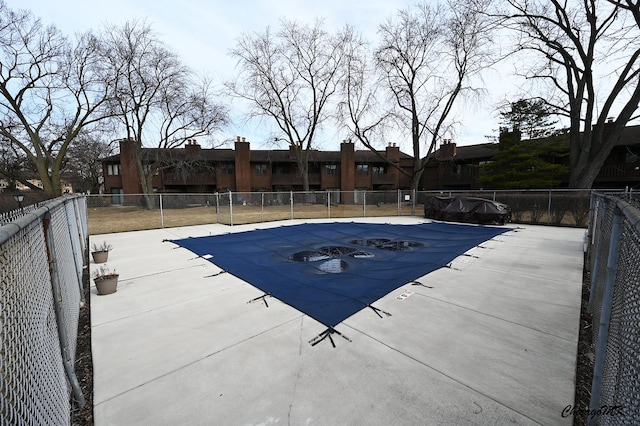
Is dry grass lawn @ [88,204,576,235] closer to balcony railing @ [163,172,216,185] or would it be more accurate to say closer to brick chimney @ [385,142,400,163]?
balcony railing @ [163,172,216,185]

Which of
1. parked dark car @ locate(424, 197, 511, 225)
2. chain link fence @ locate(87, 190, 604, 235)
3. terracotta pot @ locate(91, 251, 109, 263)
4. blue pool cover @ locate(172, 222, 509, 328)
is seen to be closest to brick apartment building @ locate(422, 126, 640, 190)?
chain link fence @ locate(87, 190, 604, 235)

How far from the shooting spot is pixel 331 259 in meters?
7.12

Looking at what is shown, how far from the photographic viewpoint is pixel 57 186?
22688 mm

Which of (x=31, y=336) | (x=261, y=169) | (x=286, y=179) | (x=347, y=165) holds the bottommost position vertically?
(x=31, y=336)

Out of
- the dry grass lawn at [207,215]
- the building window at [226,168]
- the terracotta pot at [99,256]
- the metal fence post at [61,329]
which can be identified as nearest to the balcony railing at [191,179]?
the building window at [226,168]

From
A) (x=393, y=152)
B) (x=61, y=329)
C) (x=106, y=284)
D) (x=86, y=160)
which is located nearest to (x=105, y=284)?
(x=106, y=284)

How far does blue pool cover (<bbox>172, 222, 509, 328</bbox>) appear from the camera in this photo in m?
4.55

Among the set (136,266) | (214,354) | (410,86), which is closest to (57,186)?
(136,266)

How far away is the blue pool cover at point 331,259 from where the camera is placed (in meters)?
4.55

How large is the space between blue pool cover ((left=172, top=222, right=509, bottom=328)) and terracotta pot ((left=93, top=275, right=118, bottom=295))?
2.05 meters

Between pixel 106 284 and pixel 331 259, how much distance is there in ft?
15.6

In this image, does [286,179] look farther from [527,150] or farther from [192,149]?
[527,150]

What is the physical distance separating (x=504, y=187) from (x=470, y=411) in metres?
24.9

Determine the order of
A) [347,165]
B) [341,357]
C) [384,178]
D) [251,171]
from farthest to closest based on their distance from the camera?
[384,178] < [347,165] < [251,171] < [341,357]
